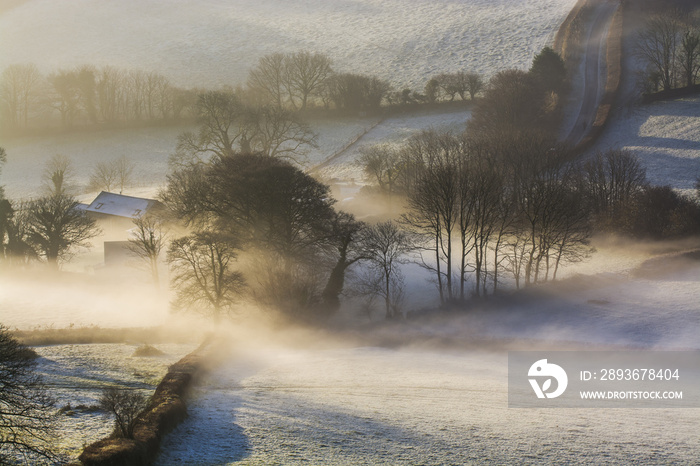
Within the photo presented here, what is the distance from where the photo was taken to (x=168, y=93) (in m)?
103

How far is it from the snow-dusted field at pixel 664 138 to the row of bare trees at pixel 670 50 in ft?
16.4

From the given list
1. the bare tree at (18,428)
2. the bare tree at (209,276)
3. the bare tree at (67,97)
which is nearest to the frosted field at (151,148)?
the bare tree at (67,97)

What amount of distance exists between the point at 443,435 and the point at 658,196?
3844 centimetres

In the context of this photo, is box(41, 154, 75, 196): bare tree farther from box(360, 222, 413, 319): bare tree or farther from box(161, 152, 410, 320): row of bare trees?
box(360, 222, 413, 319): bare tree

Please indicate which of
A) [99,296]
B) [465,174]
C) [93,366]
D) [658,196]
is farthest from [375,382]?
[658,196]

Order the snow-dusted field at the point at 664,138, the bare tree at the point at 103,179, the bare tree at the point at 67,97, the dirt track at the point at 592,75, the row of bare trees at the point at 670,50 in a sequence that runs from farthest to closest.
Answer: the bare tree at the point at 67,97
the bare tree at the point at 103,179
the row of bare trees at the point at 670,50
the dirt track at the point at 592,75
the snow-dusted field at the point at 664,138

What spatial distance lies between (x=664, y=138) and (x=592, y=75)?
22328 millimetres

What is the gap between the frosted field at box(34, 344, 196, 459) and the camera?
1862 cm

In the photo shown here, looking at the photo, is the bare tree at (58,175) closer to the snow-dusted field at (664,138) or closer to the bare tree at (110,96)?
the bare tree at (110,96)

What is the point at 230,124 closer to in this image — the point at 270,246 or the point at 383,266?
the point at 270,246

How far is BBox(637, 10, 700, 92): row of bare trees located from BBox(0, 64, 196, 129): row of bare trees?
65.5 metres

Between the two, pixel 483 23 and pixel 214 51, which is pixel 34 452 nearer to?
pixel 483 23

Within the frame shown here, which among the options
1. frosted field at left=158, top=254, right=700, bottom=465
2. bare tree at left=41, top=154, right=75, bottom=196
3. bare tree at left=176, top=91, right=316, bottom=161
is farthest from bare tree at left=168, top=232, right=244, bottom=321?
bare tree at left=41, top=154, right=75, bottom=196

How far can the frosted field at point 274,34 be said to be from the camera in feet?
343
